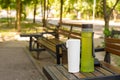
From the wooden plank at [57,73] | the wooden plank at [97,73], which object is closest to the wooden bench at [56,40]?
the wooden plank at [57,73]

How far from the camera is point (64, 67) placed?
4.20 meters

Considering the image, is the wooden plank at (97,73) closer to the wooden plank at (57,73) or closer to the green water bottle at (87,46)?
the green water bottle at (87,46)

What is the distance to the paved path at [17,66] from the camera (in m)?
7.01

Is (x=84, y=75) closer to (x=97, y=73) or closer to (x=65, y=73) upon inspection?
(x=97, y=73)

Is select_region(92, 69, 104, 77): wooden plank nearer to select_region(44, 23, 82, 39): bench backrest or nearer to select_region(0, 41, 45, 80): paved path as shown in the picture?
select_region(0, 41, 45, 80): paved path

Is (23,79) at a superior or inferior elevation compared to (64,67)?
inferior

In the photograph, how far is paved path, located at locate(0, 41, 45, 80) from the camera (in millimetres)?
7008

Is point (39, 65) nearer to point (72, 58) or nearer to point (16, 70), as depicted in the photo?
point (16, 70)

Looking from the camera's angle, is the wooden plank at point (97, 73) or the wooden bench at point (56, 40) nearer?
the wooden plank at point (97, 73)

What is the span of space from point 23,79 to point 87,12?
138 ft

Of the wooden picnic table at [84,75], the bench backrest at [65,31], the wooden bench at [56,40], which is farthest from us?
the bench backrest at [65,31]

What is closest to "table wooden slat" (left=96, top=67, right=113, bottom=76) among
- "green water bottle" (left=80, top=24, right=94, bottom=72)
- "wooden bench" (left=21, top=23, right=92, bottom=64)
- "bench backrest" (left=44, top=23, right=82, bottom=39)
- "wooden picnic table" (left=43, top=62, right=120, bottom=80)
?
"wooden picnic table" (left=43, top=62, right=120, bottom=80)

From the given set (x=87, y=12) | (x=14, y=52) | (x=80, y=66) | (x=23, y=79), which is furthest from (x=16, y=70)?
(x=87, y=12)

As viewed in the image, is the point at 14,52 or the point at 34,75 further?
the point at 14,52
